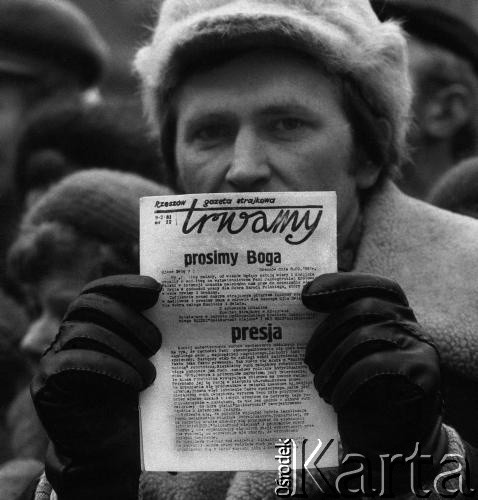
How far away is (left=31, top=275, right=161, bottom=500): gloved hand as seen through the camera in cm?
123

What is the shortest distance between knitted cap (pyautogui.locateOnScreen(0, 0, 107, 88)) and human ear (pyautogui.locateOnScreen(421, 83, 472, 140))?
864 millimetres

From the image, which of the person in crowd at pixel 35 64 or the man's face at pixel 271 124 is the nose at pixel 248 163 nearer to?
the man's face at pixel 271 124

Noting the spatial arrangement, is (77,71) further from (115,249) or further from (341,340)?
(341,340)

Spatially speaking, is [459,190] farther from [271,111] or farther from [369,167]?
[271,111]

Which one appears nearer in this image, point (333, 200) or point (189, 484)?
point (333, 200)

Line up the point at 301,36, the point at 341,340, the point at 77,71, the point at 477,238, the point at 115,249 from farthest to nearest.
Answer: the point at 77,71
the point at 115,249
the point at 477,238
the point at 301,36
the point at 341,340

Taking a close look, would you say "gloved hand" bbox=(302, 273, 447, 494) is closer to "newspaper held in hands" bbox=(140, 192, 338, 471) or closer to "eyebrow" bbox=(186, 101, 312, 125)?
"newspaper held in hands" bbox=(140, 192, 338, 471)

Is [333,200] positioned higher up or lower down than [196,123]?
lower down

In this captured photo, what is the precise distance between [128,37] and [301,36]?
0.65 meters

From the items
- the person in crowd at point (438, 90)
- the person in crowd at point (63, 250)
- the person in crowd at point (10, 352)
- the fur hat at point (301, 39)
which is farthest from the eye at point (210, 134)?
the person in crowd at point (10, 352)

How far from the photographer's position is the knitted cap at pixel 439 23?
1892 millimetres

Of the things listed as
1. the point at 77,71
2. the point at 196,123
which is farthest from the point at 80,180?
the point at 196,123

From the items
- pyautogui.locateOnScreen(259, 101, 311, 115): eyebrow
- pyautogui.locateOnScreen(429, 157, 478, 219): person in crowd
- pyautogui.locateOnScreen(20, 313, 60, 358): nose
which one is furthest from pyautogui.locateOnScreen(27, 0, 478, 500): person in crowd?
pyautogui.locateOnScreen(20, 313, 60, 358): nose

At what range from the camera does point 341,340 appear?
1226mm
